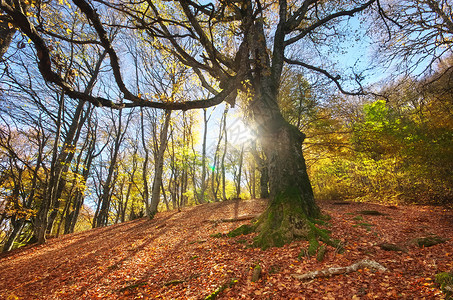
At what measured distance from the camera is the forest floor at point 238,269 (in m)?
2.33

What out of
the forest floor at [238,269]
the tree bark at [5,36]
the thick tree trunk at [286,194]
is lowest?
the forest floor at [238,269]

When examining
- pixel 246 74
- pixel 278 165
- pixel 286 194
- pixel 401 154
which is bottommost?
pixel 286 194

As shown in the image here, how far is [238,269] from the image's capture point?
3.12 m

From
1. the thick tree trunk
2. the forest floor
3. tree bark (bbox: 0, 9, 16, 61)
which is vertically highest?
tree bark (bbox: 0, 9, 16, 61)

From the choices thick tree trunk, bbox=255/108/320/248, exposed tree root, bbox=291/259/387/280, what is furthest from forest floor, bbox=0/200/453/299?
thick tree trunk, bbox=255/108/320/248

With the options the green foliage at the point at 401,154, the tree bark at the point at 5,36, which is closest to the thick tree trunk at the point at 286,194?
the green foliage at the point at 401,154

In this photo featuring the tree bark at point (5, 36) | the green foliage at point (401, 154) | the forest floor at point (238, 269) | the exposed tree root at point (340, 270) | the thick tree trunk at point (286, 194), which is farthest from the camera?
the green foliage at point (401, 154)

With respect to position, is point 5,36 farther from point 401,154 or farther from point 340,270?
point 401,154

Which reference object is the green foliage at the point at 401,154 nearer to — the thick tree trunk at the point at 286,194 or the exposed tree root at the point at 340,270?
the thick tree trunk at the point at 286,194

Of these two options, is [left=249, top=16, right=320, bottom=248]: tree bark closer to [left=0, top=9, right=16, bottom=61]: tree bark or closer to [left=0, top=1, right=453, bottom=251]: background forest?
[left=0, top=1, right=453, bottom=251]: background forest

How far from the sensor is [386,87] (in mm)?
6750

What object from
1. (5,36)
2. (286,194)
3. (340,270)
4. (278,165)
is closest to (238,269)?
(340,270)

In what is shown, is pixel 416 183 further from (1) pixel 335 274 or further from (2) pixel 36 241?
(2) pixel 36 241

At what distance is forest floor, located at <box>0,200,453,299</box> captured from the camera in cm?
233
